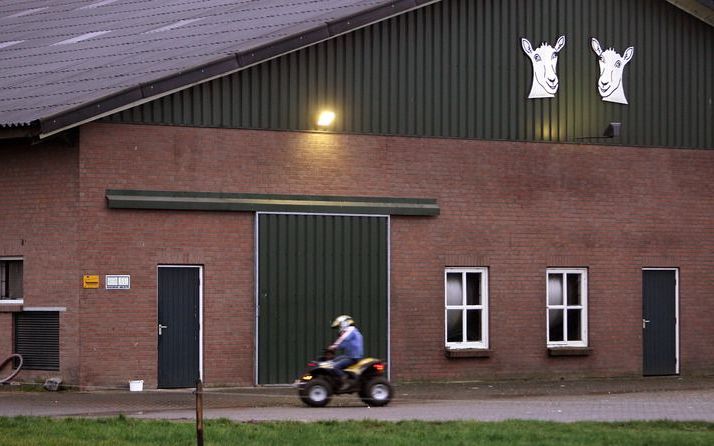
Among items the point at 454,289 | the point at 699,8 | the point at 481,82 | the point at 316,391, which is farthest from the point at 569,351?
the point at 316,391

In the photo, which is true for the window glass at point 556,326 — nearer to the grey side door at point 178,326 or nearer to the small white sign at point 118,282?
the grey side door at point 178,326

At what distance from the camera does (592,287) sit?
31.1m

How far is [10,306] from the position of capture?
27.8m

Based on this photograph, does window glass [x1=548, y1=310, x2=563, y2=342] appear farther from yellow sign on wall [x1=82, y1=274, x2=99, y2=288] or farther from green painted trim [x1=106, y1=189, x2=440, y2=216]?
yellow sign on wall [x1=82, y1=274, x2=99, y2=288]

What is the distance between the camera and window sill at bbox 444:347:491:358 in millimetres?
29469

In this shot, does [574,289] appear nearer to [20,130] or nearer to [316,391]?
[316,391]

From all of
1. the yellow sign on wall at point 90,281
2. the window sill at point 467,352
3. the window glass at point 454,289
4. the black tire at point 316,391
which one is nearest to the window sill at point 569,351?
the window sill at point 467,352

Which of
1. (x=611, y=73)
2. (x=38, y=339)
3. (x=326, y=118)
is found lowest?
(x=38, y=339)

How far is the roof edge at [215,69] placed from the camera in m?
25.3

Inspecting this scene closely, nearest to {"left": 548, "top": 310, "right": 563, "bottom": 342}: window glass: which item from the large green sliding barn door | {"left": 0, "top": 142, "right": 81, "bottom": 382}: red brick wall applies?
the large green sliding barn door

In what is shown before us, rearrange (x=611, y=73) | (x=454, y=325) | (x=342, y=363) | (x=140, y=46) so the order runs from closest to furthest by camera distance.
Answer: (x=342, y=363)
(x=454, y=325)
(x=140, y=46)
(x=611, y=73)

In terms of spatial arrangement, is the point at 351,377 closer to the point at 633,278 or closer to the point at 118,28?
the point at 633,278

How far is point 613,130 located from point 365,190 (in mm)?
5429

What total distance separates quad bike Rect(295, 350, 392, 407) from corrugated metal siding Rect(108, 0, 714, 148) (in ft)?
19.0
